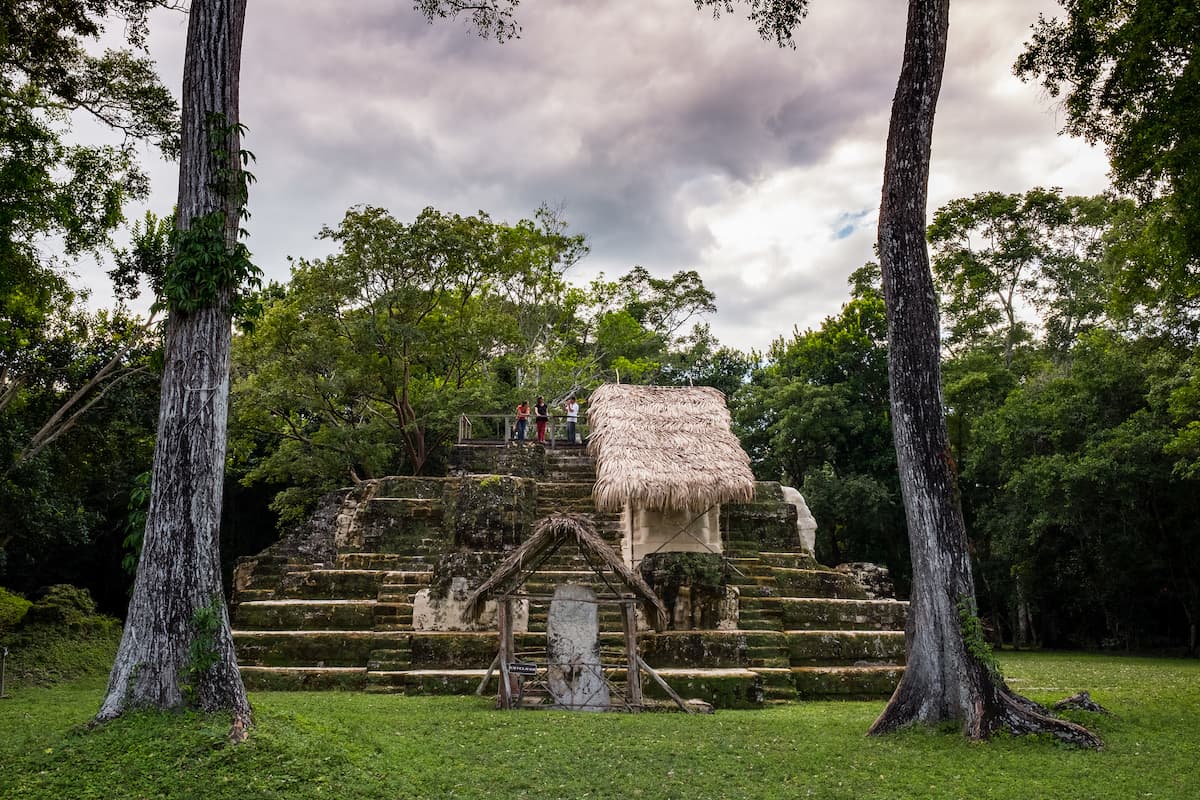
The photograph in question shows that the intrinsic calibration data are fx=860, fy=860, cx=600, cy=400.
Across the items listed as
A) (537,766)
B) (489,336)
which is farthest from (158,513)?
(489,336)

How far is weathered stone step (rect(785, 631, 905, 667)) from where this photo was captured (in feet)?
32.7

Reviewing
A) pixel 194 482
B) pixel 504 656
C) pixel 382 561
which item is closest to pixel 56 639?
pixel 382 561

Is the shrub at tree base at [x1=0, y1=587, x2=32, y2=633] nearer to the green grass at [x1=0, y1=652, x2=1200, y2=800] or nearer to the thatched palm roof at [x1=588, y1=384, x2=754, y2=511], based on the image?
the green grass at [x1=0, y1=652, x2=1200, y2=800]

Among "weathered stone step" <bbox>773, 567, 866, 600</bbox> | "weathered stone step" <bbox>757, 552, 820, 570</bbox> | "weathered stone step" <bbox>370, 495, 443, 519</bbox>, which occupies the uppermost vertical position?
"weathered stone step" <bbox>370, 495, 443, 519</bbox>

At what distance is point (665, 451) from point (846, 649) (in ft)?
11.7

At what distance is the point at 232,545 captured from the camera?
72.1 ft

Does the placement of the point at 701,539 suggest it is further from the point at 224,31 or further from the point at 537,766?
the point at 224,31

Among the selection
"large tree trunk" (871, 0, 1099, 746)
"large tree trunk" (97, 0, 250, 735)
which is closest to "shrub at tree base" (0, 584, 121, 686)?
"large tree trunk" (97, 0, 250, 735)

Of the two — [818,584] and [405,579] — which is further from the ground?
[405,579]

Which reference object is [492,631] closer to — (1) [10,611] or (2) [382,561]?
(2) [382,561]

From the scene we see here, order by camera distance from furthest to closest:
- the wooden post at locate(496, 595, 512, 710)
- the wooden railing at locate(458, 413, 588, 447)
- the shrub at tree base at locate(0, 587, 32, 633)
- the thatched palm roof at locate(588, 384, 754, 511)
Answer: the wooden railing at locate(458, 413, 588, 447) < the shrub at tree base at locate(0, 587, 32, 633) < the thatched palm roof at locate(588, 384, 754, 511) < the wooden post at locate(496, 595, 512, 710)

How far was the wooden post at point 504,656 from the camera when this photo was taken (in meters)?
7.24

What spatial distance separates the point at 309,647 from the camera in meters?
9.64

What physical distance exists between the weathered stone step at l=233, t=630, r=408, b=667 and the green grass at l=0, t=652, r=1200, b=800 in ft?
8.56
